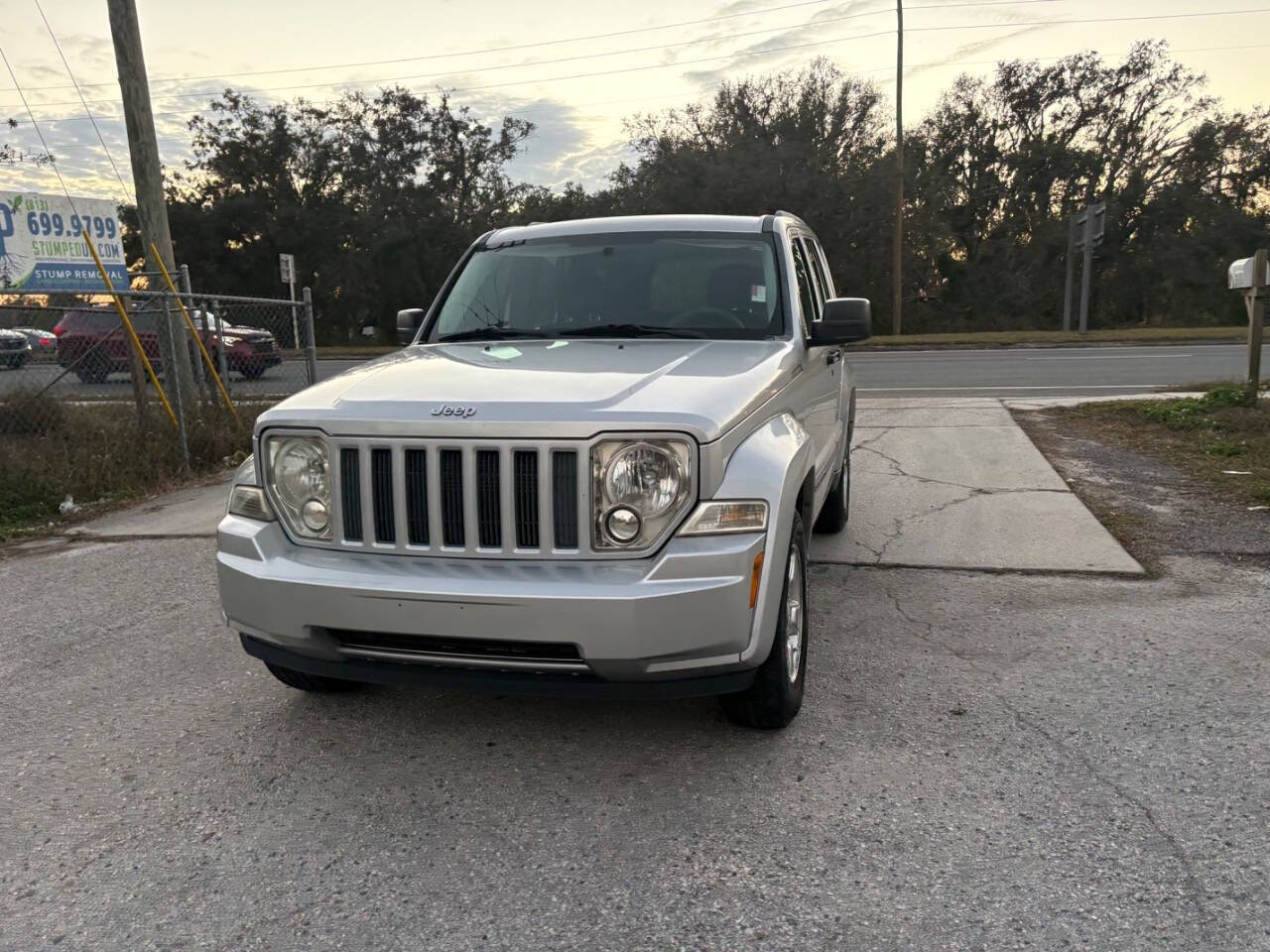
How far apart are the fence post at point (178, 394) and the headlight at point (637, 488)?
7.14m

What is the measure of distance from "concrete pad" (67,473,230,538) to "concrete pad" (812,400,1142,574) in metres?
4.44

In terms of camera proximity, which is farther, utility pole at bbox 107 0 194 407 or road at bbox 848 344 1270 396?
road at bbox 848 344 1270 396

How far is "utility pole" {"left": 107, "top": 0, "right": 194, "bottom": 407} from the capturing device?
991 centimetres

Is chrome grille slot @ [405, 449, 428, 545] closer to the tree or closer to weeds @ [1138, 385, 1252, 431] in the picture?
weeds @ [1138, 385, 1252, 431]

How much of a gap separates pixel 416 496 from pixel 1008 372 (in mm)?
16193

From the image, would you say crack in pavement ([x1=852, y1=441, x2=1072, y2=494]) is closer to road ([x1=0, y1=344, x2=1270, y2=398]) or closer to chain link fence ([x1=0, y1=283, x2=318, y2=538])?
road ([x1=0, y1=344, x2=1270, y2=398])

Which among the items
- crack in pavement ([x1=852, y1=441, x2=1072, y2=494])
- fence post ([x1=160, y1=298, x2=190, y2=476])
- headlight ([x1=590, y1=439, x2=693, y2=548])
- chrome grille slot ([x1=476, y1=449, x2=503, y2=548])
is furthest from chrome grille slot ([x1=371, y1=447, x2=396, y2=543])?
fence post ([x1=160, y1=298, x2=190, y2=476])

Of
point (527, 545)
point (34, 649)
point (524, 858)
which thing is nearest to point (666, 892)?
point (524, 858)

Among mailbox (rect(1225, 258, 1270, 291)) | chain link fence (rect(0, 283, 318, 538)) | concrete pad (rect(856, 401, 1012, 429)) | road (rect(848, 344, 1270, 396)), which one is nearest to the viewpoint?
chain link fence (rect(0, 283, 318, 538))

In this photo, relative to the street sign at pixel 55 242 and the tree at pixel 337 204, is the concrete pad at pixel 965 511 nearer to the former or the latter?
the street sign at pixel 55 242

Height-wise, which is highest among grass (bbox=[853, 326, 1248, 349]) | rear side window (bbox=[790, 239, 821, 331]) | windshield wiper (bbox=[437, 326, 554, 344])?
rear side window (bbox=[790, 239, 821, 331])

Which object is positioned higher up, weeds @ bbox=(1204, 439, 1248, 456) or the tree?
the tree

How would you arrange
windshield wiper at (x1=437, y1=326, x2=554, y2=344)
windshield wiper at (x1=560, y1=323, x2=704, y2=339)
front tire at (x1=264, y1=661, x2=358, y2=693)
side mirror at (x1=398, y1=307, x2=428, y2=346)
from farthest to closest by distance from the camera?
1. side mirror at (x1=398, y1=307, x2=428, y2=346)
2. windshield wiper at (x1=437, y1=326, x2=554, y2=344)
3. windshield wiper at (x1=560, y1=323, x2=704, y2=339)
4. front tire at (x1=264, y1=661, x2=358, y2=693)

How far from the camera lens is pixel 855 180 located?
117 feet
